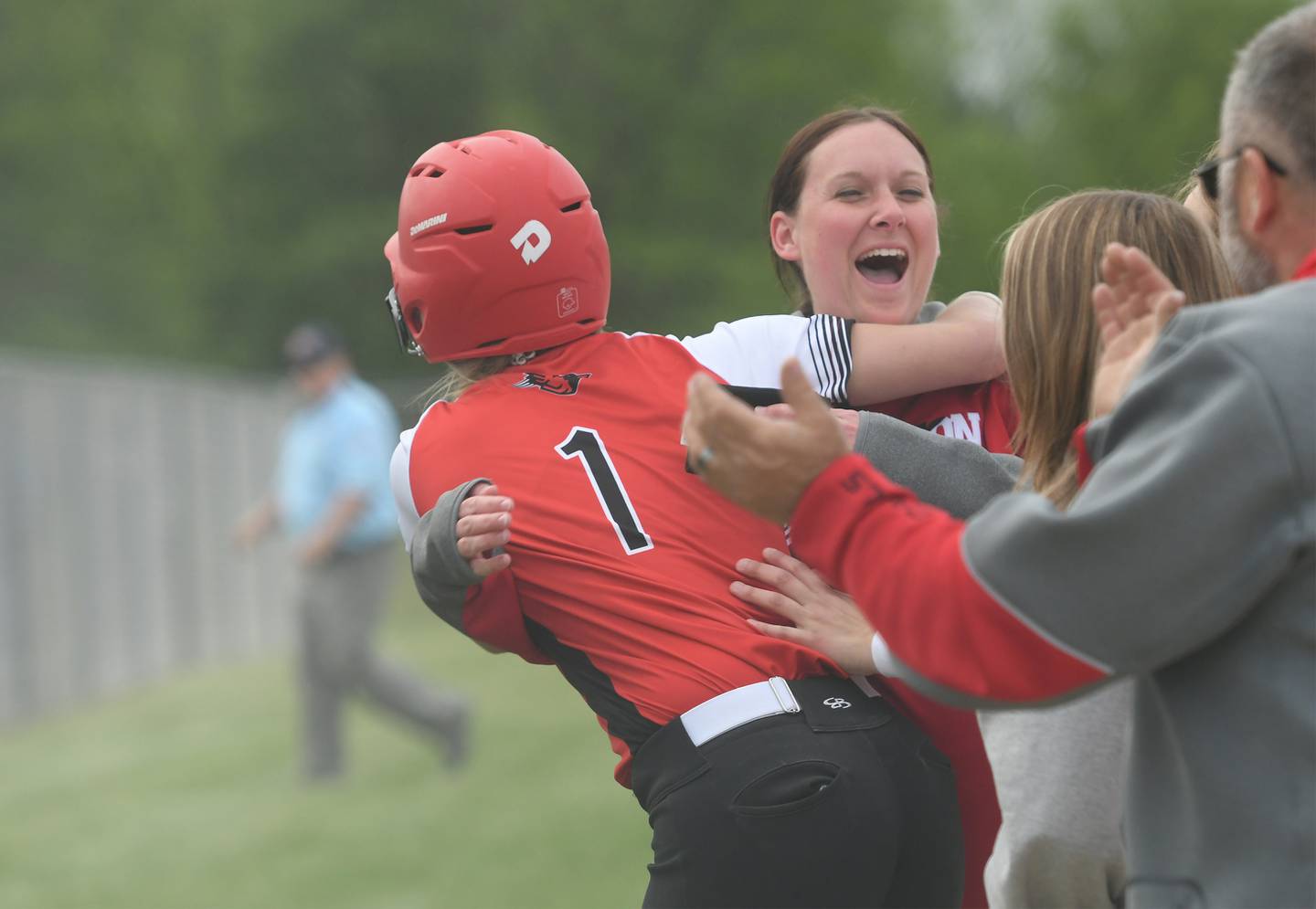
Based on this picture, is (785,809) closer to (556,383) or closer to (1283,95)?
(556,383)

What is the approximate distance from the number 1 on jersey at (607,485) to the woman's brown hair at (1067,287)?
0.68 meters

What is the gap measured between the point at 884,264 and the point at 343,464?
7857mm

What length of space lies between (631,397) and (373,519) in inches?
313

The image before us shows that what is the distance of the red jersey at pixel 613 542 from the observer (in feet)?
9.41

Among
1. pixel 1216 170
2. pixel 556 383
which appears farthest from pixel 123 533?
pixel 1216 170

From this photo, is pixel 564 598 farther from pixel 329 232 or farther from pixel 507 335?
pixel 329 232

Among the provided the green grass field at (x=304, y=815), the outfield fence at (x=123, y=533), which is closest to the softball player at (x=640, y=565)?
the green grass field at (x=304, y=815)

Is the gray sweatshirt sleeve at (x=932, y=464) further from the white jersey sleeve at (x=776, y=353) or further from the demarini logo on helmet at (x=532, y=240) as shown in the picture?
the demarini logo on helmet at (x=532, y=240)

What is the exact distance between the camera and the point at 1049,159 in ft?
81.1

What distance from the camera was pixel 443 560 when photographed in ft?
9.36

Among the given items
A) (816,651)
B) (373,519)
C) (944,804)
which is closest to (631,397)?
(816,651)

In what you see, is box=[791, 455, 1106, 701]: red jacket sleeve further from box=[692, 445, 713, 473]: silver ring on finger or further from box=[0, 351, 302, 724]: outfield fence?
box=[0, 351, 302, 724]: outfield fence

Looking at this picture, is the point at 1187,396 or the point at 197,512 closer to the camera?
the point at 1187,396

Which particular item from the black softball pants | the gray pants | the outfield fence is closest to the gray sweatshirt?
the black softball pants
